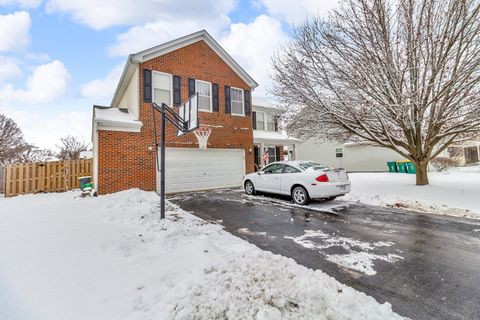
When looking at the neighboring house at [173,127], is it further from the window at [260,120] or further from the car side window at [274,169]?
the car side window at [274,169]

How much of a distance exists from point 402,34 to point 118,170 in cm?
1229

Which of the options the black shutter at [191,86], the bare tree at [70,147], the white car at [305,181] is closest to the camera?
the white car at [305,181]

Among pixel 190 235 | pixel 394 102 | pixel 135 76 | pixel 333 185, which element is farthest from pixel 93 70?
pixel 394 102

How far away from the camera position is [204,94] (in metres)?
12.4

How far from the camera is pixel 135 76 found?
10727 mm

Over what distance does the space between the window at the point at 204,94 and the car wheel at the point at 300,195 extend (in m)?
7.00

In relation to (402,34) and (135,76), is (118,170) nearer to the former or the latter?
(135,76)

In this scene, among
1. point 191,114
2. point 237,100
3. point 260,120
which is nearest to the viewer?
point 191,114

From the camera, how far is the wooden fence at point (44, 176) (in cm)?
1110

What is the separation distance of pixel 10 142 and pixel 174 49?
77.6ft

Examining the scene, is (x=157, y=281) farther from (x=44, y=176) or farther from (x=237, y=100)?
(x=44, y=176)

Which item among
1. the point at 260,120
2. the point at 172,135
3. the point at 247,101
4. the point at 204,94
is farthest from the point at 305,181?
the point at 260,120

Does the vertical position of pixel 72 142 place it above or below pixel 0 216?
above

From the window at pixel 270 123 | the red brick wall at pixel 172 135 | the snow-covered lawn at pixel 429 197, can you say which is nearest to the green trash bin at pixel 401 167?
the snow-covered lawn at pixel 429 197
